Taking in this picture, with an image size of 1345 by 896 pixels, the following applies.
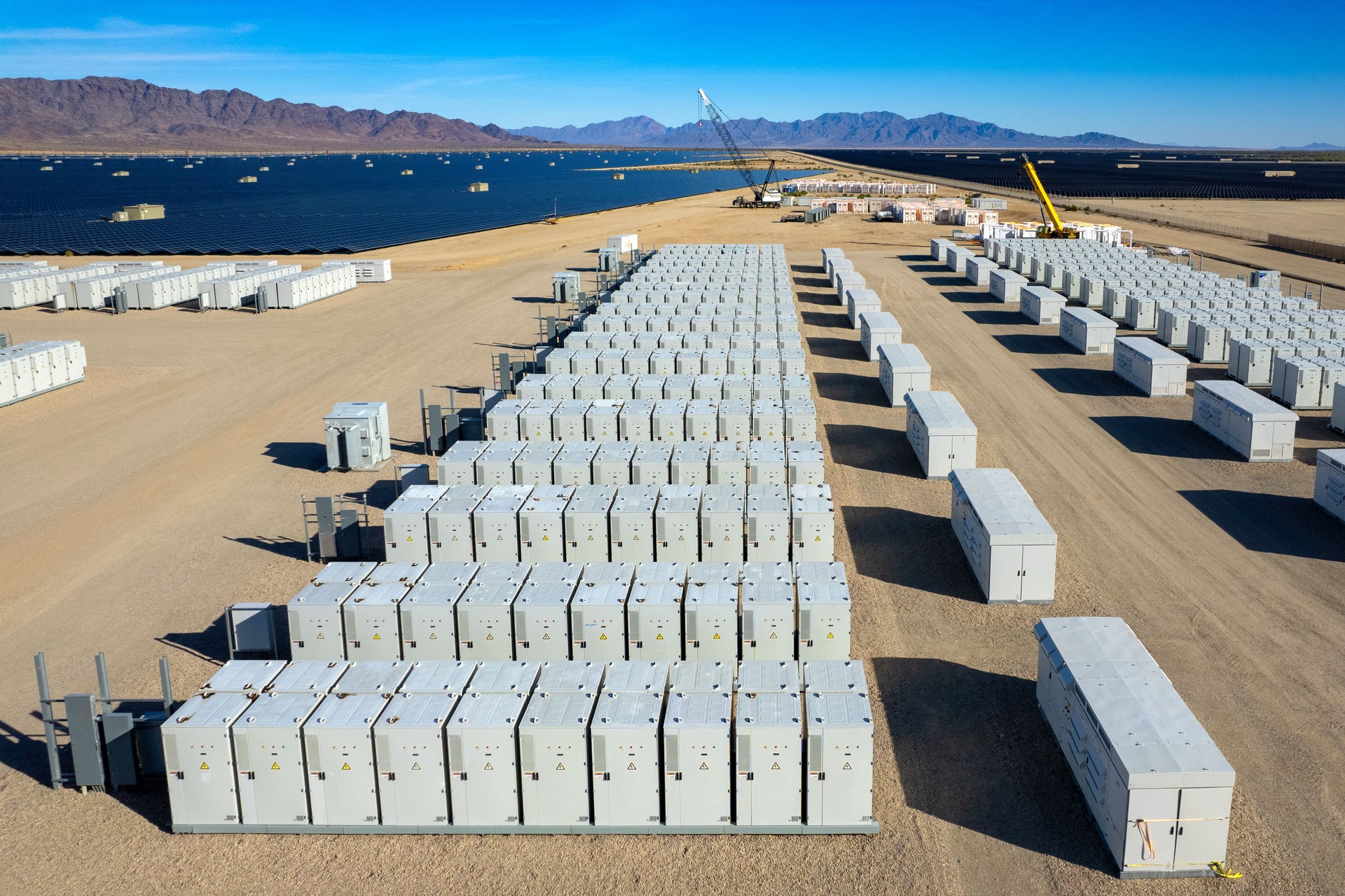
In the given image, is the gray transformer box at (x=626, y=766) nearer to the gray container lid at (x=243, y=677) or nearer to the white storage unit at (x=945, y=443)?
the gray container lid at (x=243, y=677)

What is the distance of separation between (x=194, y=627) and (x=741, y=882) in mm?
14950

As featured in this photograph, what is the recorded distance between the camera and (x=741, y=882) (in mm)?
15461

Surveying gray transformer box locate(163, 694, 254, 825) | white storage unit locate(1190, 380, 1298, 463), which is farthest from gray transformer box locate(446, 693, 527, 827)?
white storage unit locate(1190, 380, 1298, 463)

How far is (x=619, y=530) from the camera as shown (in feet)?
81.8

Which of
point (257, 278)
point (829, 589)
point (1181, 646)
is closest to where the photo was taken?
point (829, 589)

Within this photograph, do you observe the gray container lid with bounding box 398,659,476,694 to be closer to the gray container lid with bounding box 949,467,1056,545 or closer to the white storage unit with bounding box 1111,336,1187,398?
the gray container lid with bounding box 949,467,1056,545

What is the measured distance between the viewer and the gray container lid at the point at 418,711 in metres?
16.2

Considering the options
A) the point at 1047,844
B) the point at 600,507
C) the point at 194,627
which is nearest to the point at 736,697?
the point at 1047,844

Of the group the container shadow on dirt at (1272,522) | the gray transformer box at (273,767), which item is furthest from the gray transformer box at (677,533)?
the container shadow on dirt at (1272,522)

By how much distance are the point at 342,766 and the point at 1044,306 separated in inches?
2071

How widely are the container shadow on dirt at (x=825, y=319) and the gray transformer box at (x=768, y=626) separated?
41.6 meters

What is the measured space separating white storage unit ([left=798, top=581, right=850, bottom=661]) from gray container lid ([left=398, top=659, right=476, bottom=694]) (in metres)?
6.62

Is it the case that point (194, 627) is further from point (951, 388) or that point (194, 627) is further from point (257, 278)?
point (257, 278)

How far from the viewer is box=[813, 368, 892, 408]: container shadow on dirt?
4356 cm
